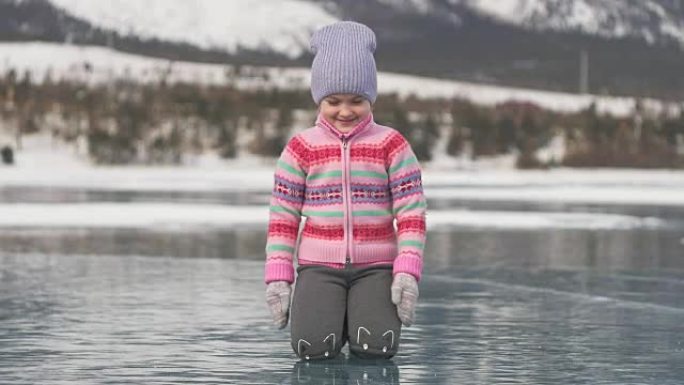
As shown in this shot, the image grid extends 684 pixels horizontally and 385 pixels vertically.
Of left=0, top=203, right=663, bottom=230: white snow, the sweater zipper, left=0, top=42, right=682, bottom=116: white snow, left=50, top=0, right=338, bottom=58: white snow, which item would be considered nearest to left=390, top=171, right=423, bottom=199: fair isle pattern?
the sweater zipper

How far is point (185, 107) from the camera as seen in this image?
60562 mm

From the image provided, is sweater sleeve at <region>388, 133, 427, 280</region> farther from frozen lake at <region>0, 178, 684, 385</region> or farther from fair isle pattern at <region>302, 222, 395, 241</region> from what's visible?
frozen lake at <region>0, 178, 684, 385</region>

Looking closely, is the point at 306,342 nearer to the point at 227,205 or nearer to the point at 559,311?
the point at 559,311

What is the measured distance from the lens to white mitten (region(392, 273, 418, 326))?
8492 millimetres

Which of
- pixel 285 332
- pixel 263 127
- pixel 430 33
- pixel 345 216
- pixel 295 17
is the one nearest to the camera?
pixel 345 216

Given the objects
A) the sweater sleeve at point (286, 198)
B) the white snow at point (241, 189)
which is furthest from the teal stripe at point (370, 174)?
the white snow at point (241, 189)

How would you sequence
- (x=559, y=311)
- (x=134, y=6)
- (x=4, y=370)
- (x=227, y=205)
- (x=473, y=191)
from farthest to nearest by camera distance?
(x=134, y=6)
(x=473, y=191)
(x=227, y=205)
(x=559, y=311)
(x=4, y=370)

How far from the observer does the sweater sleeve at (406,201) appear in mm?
8586

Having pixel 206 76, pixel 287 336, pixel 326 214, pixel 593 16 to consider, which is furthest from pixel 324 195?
pixel 593 16

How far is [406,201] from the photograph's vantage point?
8648mm

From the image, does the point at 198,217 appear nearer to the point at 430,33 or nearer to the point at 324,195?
the point at 324,195

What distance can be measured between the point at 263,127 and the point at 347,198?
48380 millimetres

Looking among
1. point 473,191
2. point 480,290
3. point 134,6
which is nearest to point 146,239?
point 480,290

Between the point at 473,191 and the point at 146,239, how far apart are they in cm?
1546
